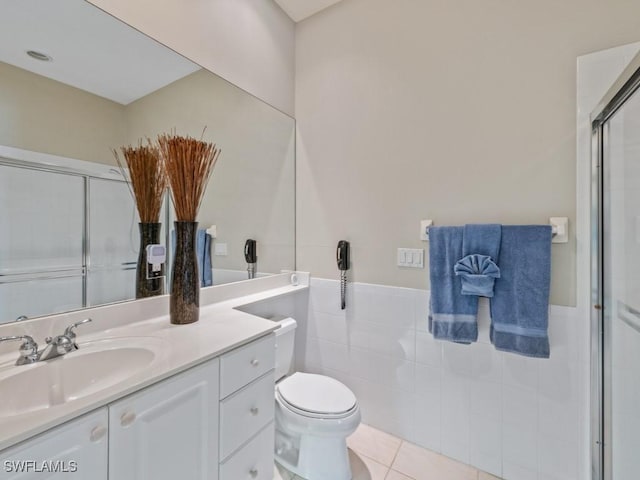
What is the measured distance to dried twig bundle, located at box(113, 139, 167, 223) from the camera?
1.24 meters

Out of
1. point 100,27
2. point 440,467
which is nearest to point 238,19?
point 100,27

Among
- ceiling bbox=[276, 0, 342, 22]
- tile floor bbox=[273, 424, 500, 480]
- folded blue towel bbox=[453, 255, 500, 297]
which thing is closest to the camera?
folded blue towel bbox=[453, 255, 500, 297]

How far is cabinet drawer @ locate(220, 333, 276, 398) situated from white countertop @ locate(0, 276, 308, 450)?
35 millimetres

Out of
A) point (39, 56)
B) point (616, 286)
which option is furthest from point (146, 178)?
point (616, 286)

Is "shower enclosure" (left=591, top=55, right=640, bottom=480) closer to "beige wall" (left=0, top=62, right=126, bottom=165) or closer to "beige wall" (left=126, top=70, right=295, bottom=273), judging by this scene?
"beige wall" (left=126, top=70, right=295, bottom=273)

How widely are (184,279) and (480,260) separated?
134 cm

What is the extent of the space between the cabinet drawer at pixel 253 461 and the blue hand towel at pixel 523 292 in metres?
1.11

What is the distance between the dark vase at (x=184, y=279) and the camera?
49.0 inches

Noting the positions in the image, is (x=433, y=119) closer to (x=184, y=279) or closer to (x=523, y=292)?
(x=523, y=292)

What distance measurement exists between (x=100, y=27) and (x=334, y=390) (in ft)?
6.13

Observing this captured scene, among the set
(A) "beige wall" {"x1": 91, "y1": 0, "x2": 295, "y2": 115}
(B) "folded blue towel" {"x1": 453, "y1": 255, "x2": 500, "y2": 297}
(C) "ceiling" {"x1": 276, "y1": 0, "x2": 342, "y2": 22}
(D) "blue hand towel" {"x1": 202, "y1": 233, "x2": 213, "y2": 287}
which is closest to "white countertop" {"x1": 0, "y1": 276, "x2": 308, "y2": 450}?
(D) "blue hand towel" {"x1": 202, "y1": 233, "x2": 213, "y2": 287}

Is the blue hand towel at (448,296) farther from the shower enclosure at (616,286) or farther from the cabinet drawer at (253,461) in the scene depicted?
the cabinet drawer at (253,461)

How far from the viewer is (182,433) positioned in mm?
900

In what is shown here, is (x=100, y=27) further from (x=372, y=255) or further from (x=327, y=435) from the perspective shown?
(x=327, y=435)
